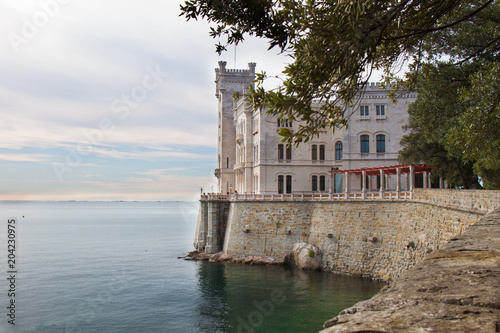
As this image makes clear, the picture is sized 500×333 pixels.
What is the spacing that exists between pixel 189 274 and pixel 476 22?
84.4 feet

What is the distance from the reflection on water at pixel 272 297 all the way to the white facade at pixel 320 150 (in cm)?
998

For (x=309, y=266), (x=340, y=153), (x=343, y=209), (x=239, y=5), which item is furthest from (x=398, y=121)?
(x=239, y=5)

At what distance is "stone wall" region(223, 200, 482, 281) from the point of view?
84.6 feet

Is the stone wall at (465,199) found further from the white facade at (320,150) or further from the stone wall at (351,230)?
the white facade at (320,150)

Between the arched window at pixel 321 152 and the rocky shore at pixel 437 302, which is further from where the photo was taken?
the arched window at pixel 321 152

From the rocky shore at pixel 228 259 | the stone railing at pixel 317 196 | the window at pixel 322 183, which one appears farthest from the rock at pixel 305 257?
the window at pixel 322 183

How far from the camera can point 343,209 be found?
34562mm

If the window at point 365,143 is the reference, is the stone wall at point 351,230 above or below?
below

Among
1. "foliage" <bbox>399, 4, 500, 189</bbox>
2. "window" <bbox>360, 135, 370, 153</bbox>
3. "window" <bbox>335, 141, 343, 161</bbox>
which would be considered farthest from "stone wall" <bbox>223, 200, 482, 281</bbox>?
"window" <bbox>335, 141, 343, 161</bbox>

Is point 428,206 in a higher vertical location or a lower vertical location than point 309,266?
higher

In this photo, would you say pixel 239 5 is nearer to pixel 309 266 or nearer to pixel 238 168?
pixel 309 266

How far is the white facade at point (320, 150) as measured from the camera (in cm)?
4150

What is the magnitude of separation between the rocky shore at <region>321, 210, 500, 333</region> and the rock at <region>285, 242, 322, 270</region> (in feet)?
94.2

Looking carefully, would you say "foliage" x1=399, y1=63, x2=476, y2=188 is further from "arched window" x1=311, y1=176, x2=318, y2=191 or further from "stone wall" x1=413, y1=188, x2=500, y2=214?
"arched window" x1=311, y1=176, x2=318, y2=191
